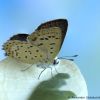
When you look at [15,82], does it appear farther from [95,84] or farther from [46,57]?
[95,84]

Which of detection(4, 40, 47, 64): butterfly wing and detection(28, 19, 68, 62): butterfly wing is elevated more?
detection(28, 19, 68, 62): butterfly wing

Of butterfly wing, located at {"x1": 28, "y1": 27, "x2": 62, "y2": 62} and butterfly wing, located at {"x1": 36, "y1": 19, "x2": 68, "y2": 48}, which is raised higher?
butterfly wing, located at {"x1": 36, "y1": 19, "x2": 68, "y2": 48}

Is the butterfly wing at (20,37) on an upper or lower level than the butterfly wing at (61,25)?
lower

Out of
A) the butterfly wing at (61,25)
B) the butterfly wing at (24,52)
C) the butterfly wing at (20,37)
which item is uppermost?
the butterfly wing at (61,25)

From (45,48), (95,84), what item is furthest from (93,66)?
(45,48)

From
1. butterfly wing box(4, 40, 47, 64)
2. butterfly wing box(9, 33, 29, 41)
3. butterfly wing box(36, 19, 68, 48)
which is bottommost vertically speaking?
butterfly wing box(4, 40, 47, 64)
